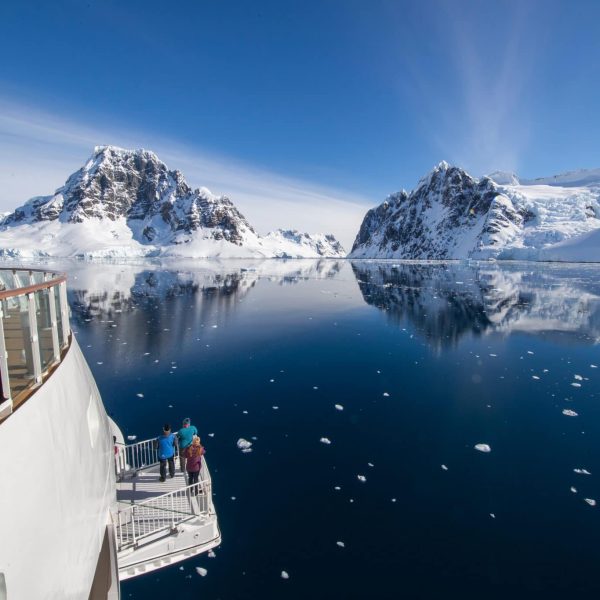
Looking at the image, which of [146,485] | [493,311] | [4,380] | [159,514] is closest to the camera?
[4,380]

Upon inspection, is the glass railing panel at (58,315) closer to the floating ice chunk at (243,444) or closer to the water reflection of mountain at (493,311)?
the floating ice chunk at (243,444)

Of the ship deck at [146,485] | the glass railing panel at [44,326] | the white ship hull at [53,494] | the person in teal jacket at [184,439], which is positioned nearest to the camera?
the white ship hull at [53,494]

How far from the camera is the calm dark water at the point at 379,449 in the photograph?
7113 millimetres

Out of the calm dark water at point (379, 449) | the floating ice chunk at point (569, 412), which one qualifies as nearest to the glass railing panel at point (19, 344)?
the calm dark water at point (379, 449)

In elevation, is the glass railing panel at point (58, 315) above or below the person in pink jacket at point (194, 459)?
above

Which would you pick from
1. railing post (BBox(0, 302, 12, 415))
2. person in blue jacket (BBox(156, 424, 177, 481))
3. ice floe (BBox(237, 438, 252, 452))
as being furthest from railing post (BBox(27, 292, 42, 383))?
ice floe (BBox(237, 438, 252, 452))

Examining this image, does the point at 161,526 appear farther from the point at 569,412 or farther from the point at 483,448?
the point at 569,412

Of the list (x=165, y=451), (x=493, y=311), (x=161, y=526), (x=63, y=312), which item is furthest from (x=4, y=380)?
(x=493, y=311)

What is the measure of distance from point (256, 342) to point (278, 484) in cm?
1411

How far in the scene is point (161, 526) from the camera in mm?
7383

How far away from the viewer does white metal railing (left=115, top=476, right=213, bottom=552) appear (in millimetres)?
7080

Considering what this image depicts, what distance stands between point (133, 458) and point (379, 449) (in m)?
7.25

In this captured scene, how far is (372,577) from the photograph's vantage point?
6922mm

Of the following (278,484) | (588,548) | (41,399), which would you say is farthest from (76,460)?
(588,548)
